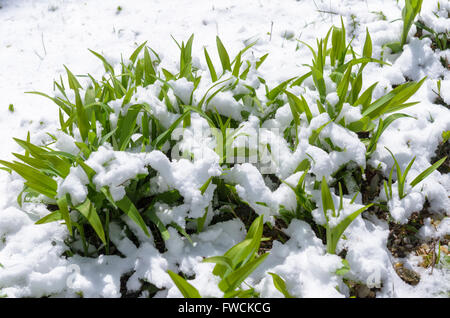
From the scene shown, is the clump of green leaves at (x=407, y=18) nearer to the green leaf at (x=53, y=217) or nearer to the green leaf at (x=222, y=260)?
the green leaf at (x=222, y=260)

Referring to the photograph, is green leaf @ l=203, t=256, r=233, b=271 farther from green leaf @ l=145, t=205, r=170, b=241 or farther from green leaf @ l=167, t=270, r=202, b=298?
green leaf @ l=145, t=205, r=170, b=241

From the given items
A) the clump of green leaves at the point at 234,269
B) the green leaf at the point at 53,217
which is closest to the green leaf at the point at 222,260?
the clump of green leaves at the point at 234,269

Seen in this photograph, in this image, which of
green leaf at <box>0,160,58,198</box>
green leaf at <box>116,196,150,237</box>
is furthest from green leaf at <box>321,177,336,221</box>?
green leaf at <box>0,160,58,198</box>

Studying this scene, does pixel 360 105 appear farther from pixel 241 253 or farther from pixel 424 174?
pixel 241 253

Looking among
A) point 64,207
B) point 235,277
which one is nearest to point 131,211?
point 64,207
